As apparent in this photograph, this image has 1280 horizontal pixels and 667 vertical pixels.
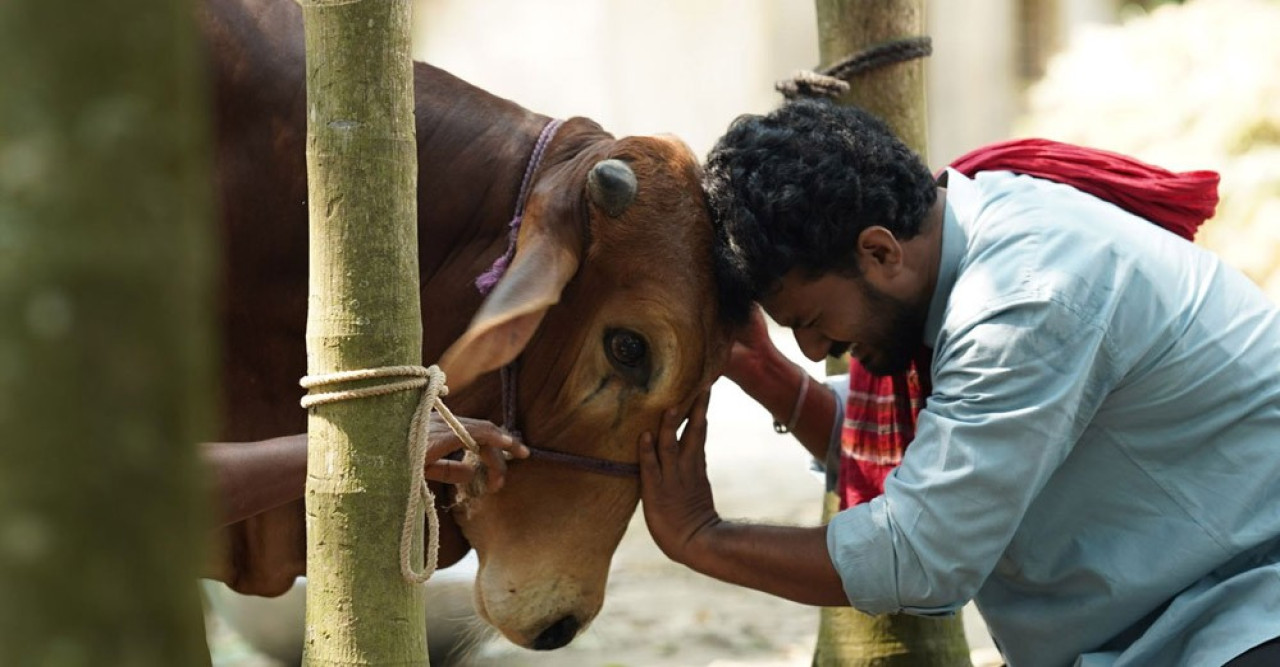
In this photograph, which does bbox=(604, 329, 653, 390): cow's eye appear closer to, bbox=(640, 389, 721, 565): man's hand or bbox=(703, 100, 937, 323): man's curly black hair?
bbox=(640, 389, 721, 565): man's hand

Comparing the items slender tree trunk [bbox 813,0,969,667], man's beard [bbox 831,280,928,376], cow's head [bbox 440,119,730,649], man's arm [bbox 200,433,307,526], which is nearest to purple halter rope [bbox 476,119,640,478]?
Answer: cow's head [bbox 440,119,730,649]

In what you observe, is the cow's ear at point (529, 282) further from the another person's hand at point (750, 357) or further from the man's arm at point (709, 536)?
the another person's hand at point (750, 357)

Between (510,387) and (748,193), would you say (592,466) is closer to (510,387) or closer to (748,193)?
(510,387)

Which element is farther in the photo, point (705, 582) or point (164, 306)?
point (705, 582)

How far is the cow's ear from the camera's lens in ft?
10.2

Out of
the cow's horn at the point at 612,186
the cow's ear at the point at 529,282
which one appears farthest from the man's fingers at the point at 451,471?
the cow's horn at the point at 612,186

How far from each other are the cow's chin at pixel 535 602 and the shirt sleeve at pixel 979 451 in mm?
701

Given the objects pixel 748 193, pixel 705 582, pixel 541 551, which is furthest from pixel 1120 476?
pixel 705 582

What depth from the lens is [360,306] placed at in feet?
7.80

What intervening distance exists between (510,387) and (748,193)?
685 mm

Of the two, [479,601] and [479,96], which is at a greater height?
[479,96]

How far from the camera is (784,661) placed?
5.48 metres

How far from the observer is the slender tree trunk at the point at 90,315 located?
946 millimetres

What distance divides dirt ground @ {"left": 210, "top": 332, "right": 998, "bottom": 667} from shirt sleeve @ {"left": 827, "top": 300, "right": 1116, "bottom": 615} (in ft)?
4.26
